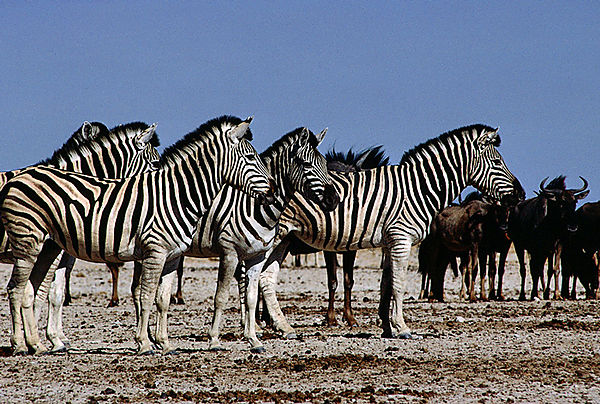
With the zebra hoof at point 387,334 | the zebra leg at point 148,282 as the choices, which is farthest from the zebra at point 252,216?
the zebra hoof at point 387,334

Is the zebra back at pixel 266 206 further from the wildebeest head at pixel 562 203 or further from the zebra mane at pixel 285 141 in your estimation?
the wildebeest head at pixel 562 203

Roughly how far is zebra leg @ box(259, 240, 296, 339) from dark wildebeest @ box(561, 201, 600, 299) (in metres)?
11.7

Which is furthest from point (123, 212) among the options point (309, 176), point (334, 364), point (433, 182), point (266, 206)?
point (433, 182)

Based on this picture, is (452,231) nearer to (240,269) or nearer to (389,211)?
(389,211)

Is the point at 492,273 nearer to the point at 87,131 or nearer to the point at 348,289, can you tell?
Result: the point at 348,289

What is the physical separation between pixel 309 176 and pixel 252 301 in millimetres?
1900

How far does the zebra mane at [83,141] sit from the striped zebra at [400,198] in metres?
2.61

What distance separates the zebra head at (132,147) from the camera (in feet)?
41.5

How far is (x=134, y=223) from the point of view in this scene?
11047 mm

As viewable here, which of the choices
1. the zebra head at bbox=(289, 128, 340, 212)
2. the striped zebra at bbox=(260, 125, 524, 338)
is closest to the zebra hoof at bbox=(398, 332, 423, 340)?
the striped zebra at bbox=(260, 125, 524, 338)

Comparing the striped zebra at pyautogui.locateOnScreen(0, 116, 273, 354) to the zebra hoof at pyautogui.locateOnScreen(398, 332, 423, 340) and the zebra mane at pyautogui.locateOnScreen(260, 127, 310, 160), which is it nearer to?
the zebra mane at pyautogui.locateOnScreen(260, 127, 310, 160)

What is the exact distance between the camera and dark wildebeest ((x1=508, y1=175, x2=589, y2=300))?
74.8 ft

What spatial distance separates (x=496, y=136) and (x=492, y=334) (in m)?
3.03

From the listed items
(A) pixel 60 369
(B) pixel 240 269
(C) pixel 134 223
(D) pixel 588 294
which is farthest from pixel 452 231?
(A) pixel 60 369
